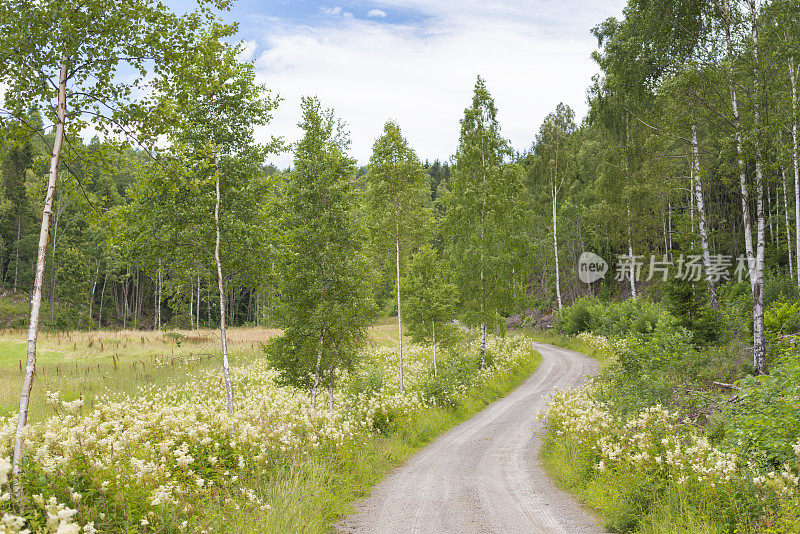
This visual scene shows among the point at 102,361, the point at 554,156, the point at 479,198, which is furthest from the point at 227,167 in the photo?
the point at 554,156

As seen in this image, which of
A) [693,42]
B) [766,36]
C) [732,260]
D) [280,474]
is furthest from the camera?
[732,260]

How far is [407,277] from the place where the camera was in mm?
24812

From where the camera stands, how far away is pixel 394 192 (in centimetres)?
1881

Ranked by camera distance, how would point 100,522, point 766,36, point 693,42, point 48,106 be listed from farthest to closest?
point 693,42 < point 766,36 < point 48,106 < point 100,522

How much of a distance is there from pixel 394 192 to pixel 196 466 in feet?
45.4

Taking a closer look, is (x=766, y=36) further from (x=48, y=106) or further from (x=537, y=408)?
(x=48, y=106)

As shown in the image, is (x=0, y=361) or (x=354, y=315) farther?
(x=0, y=361)

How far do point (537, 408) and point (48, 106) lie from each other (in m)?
16.3

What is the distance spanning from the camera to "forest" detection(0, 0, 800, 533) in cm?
589

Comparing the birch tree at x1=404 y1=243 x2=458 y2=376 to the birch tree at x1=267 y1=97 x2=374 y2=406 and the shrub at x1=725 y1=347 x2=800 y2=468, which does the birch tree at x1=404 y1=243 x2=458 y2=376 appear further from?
the shrub at x1=725 y1=347 x2=800 y2=468

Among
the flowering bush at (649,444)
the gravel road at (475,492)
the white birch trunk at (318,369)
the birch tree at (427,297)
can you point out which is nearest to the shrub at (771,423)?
the flowering bush at (649,444)

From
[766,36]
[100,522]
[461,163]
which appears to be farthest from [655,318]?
A: [100,522]

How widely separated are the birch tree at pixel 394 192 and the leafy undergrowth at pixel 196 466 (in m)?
7.60

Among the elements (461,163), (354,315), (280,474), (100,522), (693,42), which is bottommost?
(280,474)
